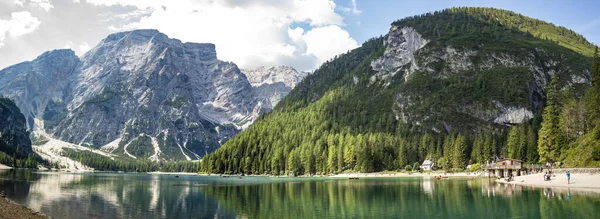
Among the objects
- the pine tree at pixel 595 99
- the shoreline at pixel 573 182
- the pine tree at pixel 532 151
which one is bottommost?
the shoreline at pixel 573 182

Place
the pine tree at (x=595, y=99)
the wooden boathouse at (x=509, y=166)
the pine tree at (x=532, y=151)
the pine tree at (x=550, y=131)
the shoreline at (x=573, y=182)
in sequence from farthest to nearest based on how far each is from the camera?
1. the pine tree at (x=532, y=151)
2. the wooden boathouse at (x=509, y=166)
3. the pine tree at (x=550, y=131)
4. the pine tree at (x=595, y=99)
5. the shoreline at (x=573, y=182)

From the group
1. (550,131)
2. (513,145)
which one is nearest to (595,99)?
(550,131)

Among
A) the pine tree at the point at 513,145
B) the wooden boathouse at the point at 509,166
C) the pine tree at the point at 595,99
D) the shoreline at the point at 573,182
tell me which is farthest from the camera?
the pine tree at the point at 513,145

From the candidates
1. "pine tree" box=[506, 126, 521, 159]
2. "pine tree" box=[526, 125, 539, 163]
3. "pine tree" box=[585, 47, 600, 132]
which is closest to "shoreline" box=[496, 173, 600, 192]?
"pine tree" box=[585, 47, 600, 132]

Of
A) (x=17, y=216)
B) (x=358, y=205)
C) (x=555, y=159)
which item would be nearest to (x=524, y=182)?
(x=555, y=159)

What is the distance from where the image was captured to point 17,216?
149 ft

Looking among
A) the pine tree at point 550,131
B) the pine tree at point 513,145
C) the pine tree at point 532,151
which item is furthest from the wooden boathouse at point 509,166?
the pine tree at point 513,145

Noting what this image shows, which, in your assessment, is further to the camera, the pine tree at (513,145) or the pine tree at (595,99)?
the pine tree at (513,145)

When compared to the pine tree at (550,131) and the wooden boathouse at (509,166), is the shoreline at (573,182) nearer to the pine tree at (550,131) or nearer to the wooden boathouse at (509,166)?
the wooden boathouse at (509,166)

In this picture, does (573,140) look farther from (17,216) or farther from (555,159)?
(17,216)

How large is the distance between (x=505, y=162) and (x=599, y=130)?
1509 inches

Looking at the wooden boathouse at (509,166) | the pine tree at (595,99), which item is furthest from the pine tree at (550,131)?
the pine tree at (595,99)

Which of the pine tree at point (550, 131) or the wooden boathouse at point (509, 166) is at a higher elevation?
the pine tree at point (550, 131)

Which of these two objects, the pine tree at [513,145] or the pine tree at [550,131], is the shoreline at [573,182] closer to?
the pine tree at [550,131]
